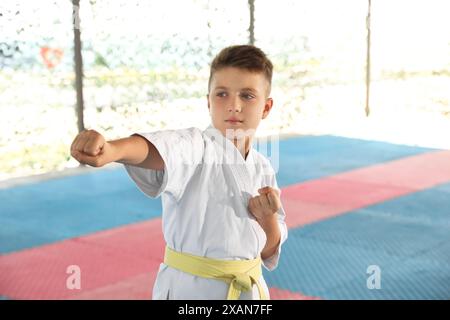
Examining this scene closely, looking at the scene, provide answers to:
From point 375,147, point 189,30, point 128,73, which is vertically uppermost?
point 189,30

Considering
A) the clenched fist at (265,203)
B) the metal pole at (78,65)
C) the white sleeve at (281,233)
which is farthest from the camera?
the metal pole at (78,65)

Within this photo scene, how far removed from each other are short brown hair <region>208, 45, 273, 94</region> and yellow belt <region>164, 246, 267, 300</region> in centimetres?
41

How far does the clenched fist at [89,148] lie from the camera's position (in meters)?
1.03

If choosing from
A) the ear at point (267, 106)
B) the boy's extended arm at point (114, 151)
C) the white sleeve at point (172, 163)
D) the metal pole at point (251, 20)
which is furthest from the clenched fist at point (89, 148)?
the metal pole at point (251, 20)

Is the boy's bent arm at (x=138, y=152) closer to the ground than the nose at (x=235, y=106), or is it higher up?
closer to the ground

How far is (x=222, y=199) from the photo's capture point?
140cm

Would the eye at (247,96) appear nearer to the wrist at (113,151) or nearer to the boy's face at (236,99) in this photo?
the boy's face at (236,99)

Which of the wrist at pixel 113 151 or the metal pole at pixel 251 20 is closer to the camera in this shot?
the wrist at pixel 113 151

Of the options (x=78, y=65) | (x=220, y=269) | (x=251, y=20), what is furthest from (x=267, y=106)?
(x=251, y=20)

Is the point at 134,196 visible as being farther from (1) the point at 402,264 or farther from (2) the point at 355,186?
(1) the point at 402,264

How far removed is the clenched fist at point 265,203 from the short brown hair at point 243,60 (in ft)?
0.97

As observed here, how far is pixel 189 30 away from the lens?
791cm
